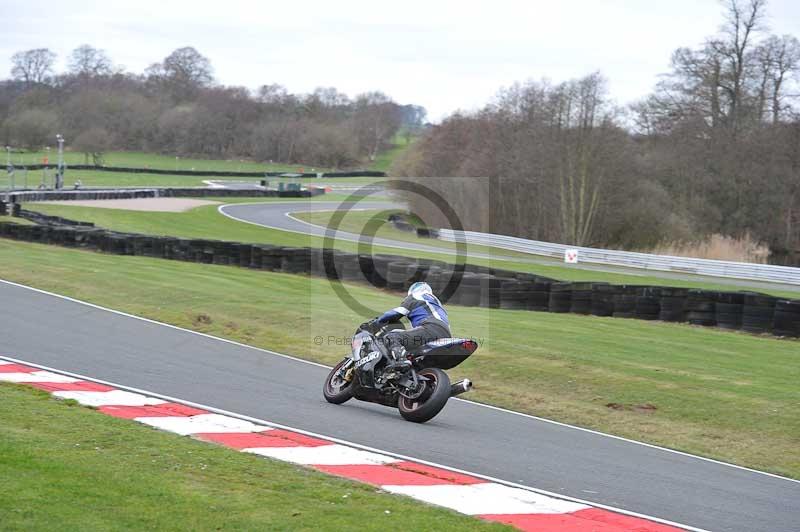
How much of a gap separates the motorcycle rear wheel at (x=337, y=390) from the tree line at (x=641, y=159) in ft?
130

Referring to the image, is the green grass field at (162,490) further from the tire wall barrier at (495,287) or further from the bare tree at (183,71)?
the bare tree at (183,71)

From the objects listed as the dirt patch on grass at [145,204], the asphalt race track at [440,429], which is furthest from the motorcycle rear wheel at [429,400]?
the dirt patch on grass at [145,204]

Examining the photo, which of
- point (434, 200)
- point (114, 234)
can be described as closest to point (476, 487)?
point (114, 234)

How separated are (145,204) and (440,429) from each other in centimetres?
4907

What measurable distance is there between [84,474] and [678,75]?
63.2 meters

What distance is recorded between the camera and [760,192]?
5541 centimetres

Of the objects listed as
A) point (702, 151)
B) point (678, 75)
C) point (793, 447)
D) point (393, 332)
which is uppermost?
point (678, 75)

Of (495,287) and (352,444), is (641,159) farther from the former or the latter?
(352,444)

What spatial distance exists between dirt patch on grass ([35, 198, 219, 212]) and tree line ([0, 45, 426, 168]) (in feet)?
123

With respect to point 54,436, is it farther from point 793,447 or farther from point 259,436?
point 793,447

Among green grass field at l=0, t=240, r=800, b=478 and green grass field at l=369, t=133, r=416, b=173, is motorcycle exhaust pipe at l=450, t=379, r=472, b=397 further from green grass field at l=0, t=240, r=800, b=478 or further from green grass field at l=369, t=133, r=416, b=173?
green grass field at l=369, t=133, r=416, b=173

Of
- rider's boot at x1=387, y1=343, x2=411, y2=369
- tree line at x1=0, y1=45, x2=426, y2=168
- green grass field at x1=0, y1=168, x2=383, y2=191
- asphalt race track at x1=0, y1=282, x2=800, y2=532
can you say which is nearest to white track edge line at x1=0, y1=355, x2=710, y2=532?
asphalt race track at x1=0, y1=282, x2=800, y2=532

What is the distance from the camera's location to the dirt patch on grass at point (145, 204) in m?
51.9

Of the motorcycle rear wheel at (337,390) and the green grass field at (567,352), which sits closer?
the motorcycle rear wheel at (337,390)
